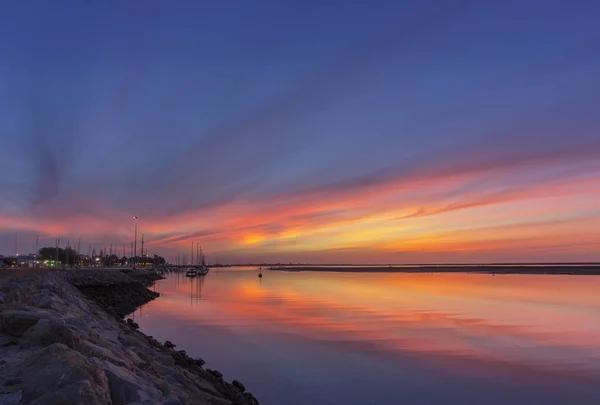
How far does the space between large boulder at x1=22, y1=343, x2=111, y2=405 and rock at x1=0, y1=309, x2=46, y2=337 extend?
346 cm

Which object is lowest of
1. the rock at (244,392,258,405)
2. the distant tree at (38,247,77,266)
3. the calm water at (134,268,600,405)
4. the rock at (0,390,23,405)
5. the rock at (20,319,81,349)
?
the calm water at (134,268,600,405)

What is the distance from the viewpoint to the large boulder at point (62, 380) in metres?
6.64

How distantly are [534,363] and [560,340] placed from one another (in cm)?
688

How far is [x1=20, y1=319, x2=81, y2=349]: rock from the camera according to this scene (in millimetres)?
9734

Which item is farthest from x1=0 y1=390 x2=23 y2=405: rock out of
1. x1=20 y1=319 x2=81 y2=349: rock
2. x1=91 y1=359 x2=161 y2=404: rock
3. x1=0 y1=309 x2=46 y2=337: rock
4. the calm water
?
the calm water

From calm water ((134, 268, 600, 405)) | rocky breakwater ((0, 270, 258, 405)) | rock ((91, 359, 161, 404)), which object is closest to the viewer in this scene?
rocky breakwater ((0, 270, 258, 405))

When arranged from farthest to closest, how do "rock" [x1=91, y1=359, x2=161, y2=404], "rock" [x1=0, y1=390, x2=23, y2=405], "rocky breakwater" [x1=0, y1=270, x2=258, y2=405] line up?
1. "rock" [x1=91, y1=359, x2=161, y2=404]
2. "rocky breakwater" [x1=0, y1=270, x2=258, y2=405]
3. "rock" [x1=0, y1=390, x2=23, y2=405]

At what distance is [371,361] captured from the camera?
66.6 feet

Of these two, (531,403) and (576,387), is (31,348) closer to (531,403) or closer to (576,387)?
(531,403)

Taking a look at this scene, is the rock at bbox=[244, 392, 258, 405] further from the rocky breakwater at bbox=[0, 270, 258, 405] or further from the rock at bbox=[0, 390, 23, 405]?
the rock at bbox=[0, 390, 23, 405]

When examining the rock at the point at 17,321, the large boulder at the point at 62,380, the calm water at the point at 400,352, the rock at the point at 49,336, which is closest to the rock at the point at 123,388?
the large boulder at the point at 62,380

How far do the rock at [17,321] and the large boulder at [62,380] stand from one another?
11.3 ft

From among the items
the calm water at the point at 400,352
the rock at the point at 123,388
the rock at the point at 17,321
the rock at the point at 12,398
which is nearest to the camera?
the rock at the point at 12,398

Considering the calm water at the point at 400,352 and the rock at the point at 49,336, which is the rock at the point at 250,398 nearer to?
the calm water at the point at 400,352
